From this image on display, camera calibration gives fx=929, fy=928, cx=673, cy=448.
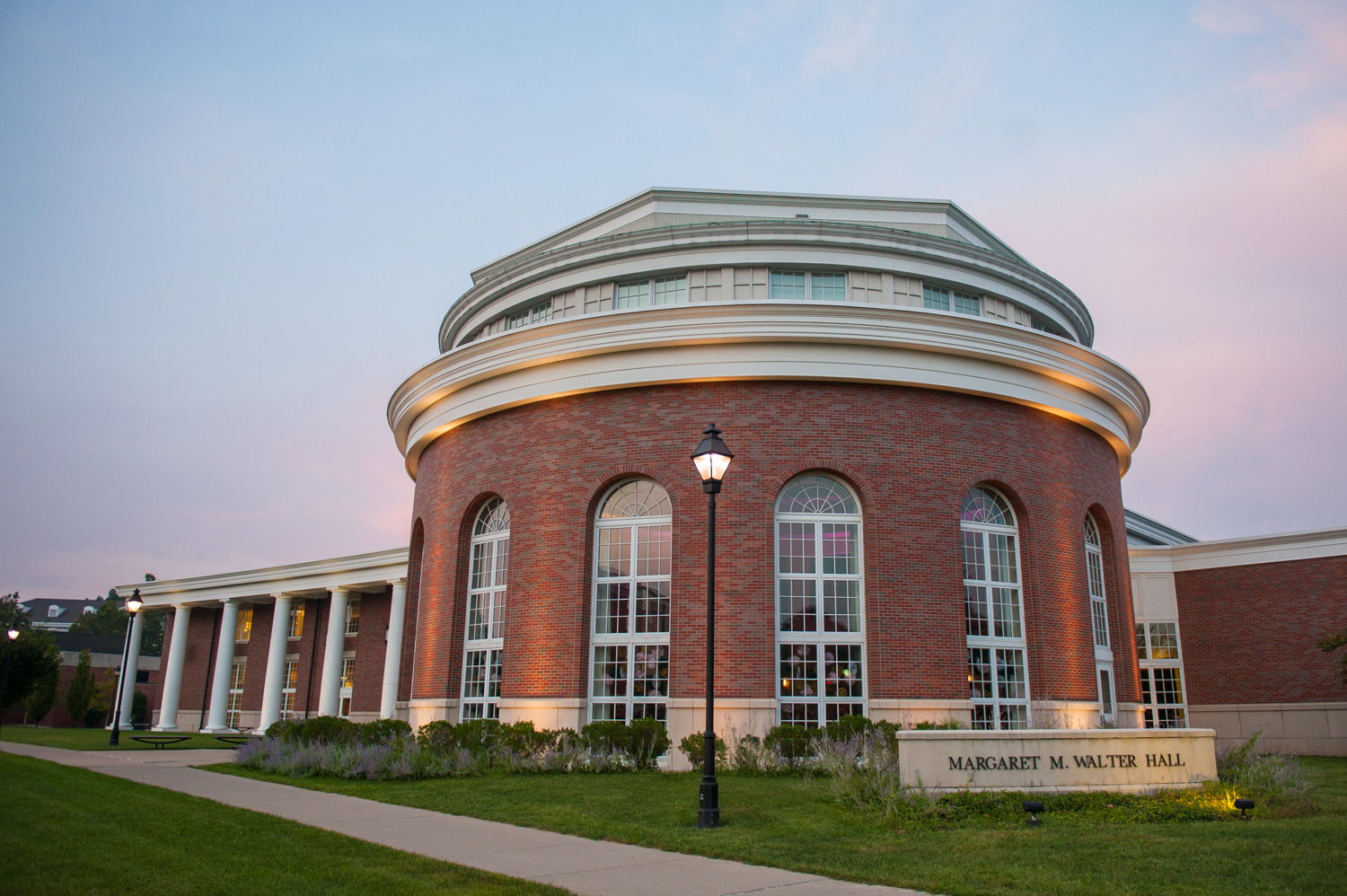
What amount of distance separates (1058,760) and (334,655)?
125ft

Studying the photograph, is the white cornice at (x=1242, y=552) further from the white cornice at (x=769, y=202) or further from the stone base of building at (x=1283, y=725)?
the white cornice at (x=769, y=202)

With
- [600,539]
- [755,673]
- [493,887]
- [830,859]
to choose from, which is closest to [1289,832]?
[830,859]

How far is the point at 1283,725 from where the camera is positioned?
30.1 m

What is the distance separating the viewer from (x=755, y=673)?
1994 cm

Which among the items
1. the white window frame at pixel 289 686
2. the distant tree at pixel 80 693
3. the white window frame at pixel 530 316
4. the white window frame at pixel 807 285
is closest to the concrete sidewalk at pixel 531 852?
the white window frame at pixel 530 316

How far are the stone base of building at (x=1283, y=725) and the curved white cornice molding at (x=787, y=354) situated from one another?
1382 centimetres

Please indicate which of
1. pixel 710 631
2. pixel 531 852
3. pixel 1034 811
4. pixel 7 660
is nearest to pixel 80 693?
pixel 7 660

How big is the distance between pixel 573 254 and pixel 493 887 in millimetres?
21093

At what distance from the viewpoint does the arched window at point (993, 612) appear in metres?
21.3

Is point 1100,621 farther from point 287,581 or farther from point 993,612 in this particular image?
point 287,581

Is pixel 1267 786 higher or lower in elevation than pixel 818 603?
lower

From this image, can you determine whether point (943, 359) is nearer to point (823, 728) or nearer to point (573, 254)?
point (823, 728)

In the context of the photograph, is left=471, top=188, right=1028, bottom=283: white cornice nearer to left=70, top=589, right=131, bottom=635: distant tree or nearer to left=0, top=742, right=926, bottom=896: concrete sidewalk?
left=0, top=742, right=926, bottom=896: concrete sidewalk

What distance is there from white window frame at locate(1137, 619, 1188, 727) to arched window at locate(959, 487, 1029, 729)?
13.4 meters
